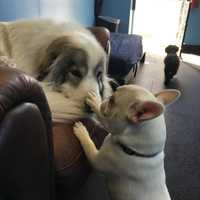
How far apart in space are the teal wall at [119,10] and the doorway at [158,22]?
449 millimetres

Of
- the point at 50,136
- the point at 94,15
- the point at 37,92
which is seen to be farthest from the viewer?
the point at 94,15

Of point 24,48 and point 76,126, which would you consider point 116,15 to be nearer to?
point 24,48

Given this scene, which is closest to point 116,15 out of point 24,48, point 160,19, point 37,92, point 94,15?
point 94,15

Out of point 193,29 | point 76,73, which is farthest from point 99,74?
point 193,29

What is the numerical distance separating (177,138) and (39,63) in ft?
4.49

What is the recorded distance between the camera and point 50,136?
933 mm

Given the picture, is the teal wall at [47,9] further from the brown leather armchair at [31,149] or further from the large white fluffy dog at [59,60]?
the brown leather armchair at [31,149]

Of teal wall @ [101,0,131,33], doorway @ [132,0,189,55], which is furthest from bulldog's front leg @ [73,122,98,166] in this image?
doorway @ [132,0,189,55]

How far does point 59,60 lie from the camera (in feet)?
4.22

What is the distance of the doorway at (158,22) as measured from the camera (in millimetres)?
5016

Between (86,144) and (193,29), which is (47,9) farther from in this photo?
(193,29)

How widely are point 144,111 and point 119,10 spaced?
12.8 ft

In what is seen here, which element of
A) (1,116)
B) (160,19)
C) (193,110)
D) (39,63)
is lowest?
(193,110)

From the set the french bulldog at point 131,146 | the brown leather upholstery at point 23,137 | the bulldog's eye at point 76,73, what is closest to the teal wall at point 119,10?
the bulldog's eye at point 76,73
